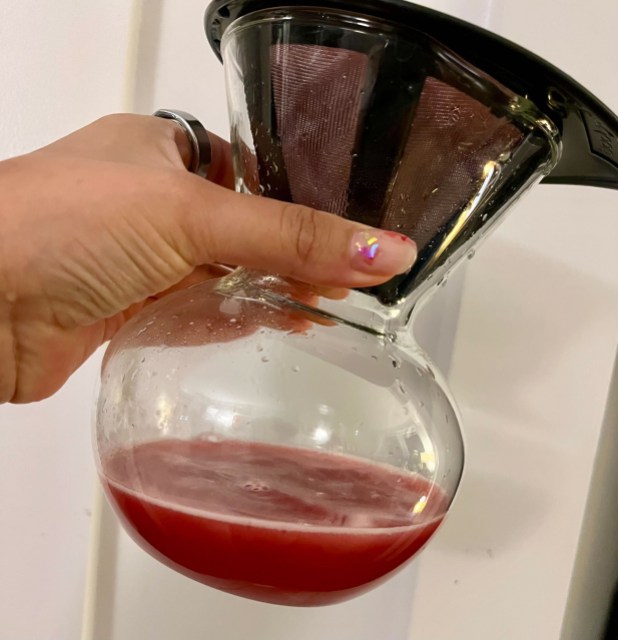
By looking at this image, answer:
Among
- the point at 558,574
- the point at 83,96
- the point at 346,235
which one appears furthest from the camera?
the point at 83,96

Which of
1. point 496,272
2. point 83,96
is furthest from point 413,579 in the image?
point 83,96

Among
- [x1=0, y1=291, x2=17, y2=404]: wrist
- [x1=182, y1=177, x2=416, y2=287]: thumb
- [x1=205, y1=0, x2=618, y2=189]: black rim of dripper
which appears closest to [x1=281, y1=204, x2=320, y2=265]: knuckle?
[x1=182, y1=177, x2=416, y2=287]: thumb

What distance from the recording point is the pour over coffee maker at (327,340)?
373mm

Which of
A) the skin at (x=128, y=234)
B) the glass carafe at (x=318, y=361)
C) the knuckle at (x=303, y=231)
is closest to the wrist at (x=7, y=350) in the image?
the skin at (x=128, y=234)

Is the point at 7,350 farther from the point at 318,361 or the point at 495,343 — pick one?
the point at 495,343

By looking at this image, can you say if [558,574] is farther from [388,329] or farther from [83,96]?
[83,96]

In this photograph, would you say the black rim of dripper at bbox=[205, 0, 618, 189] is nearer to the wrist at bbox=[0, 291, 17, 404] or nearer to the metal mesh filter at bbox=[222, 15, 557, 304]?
Answer: the metal mesh filter at bbox=[222, 15, 557, 304]

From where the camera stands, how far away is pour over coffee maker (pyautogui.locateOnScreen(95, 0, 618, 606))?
373mm

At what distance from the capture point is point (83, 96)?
77 centimetres

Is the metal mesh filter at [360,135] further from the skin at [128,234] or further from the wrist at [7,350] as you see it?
the wrist at [7,350]

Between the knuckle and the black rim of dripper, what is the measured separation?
0.11 metres

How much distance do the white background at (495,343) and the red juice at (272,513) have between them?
231 mm

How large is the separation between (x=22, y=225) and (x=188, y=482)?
0.19 metres

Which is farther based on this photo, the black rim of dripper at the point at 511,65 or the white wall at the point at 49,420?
the white wall at the point at 49,420
